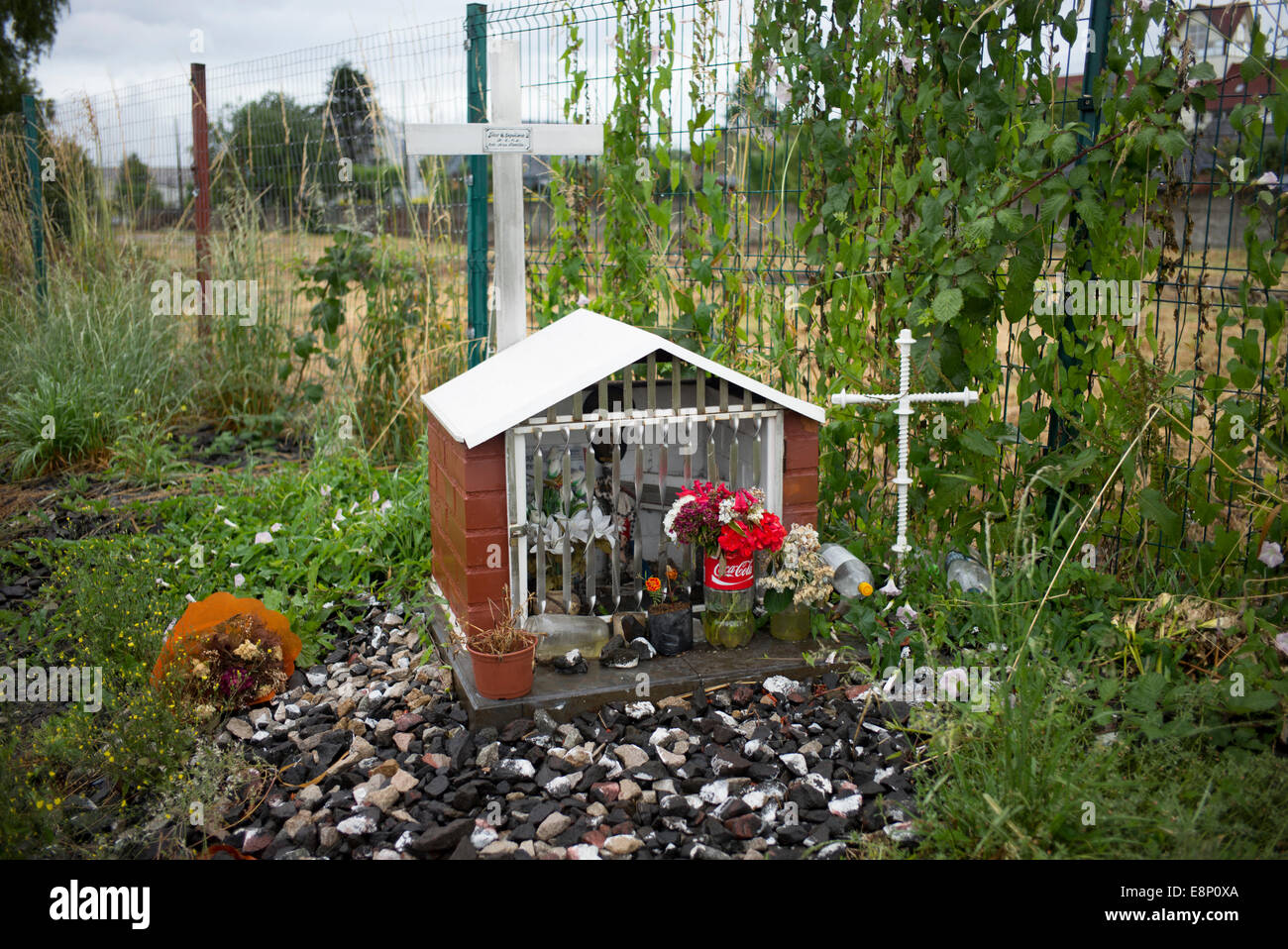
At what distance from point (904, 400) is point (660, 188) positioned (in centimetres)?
172

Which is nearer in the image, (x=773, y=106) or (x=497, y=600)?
(x=497, y=600)

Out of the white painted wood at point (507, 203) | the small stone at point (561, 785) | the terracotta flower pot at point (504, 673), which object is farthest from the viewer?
the white painted wood at point (507, 203)

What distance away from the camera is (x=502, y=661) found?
108 inches

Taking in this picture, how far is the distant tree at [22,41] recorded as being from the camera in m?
15.3

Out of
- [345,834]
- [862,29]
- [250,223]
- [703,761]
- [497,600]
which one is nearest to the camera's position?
[345,834]

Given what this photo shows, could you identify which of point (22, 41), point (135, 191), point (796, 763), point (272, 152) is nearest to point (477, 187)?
point (272, 152)

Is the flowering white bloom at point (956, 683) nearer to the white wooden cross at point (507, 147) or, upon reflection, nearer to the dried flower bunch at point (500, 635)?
the dried flower bunch at point (500, 635)

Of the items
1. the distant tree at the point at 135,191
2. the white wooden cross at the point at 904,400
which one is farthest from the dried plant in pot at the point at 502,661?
the distant tree at the point at 135,191

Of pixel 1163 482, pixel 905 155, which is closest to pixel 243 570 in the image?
pixel 905 155

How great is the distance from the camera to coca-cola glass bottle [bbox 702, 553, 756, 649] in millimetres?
3064

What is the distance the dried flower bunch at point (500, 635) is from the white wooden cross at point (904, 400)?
4.07ft
